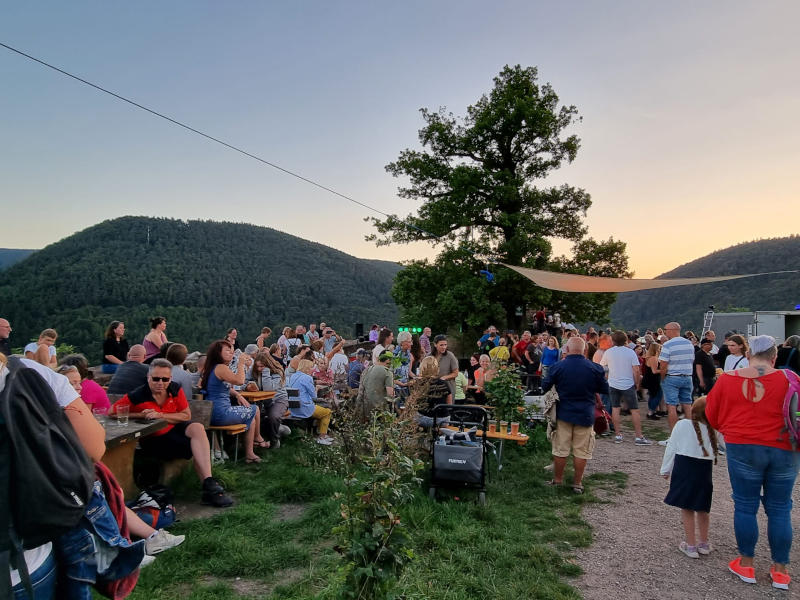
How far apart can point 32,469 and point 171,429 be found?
3137 mm

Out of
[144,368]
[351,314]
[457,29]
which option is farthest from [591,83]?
[351,314]

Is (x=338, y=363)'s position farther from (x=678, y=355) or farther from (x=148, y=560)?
(x=678, y=355)

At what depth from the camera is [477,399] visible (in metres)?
7.27

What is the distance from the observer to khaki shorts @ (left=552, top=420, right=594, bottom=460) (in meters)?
4.72

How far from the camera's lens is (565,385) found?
4.70m

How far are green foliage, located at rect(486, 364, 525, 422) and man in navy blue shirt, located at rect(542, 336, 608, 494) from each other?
4.00ft

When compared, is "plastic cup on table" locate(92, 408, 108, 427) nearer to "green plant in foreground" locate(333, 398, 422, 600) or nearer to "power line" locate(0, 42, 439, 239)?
"green plant in foreground" locate(333, 398, 422, 600)

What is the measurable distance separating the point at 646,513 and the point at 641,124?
11.8 meters

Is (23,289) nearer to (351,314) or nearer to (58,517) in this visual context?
(351,314)

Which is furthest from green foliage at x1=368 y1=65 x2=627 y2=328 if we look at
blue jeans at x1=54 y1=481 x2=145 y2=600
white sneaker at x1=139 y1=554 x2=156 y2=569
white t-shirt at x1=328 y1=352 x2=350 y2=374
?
blue jeans at x1=54 y1=481 x2=145 y2=600

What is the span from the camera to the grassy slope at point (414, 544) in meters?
2.84

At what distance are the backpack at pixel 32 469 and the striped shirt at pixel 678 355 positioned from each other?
677 centimetres

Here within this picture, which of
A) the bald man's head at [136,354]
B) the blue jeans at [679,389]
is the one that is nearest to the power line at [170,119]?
the bald man's head at [136,354]

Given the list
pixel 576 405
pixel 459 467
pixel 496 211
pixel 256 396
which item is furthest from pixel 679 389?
pixel 496 211
